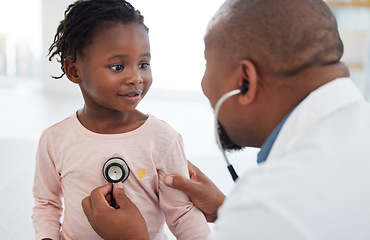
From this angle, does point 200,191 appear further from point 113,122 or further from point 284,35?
point 284,35

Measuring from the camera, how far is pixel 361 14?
3.86 metres

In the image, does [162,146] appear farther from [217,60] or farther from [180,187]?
[217,60]

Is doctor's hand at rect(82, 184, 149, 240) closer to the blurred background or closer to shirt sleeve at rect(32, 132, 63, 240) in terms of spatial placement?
shirt sleeve at rect(32, 132, 63, 240)

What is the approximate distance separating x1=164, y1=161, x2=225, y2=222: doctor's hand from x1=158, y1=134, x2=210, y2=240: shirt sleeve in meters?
0.03

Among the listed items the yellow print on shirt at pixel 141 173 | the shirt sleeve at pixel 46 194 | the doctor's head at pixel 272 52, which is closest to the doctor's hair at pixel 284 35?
the doctor's head at pixel 272 52

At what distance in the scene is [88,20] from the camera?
3.89 feet

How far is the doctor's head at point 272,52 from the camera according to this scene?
85 cm

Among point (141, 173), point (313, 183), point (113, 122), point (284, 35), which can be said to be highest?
point (284, 35)

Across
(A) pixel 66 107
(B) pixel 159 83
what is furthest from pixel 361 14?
(A) pixel 66 107

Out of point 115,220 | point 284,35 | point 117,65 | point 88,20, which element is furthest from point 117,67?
point 284,35

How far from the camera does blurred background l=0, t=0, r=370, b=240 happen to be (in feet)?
10.9

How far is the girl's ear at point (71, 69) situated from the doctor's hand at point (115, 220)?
346mm

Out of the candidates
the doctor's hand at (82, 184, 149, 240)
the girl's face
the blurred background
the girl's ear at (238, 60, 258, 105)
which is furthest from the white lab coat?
the blurred background

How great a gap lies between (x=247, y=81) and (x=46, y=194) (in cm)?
75
